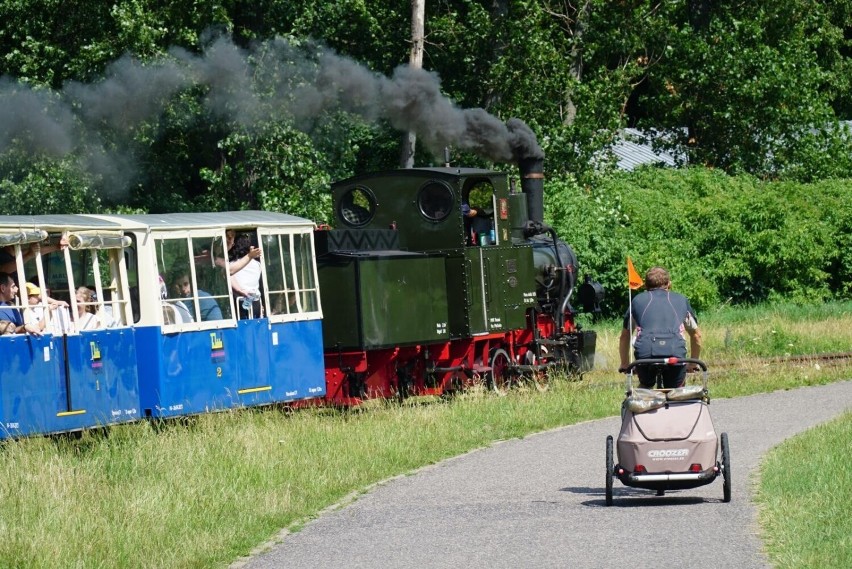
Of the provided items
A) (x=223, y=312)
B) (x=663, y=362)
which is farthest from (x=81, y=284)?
(x=663, y=362)

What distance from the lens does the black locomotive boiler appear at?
702 inches

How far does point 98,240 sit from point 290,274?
3.10m

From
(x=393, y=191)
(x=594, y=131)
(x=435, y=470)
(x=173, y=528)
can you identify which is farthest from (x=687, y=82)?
(x=173, y=528)

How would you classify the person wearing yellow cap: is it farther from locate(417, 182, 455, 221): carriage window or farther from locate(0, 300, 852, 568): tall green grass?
locate(417, 182, 455, 221): carriage window

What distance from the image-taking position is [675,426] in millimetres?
10625

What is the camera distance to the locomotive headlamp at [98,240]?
13.8 m

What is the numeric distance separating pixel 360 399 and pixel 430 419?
248 cm

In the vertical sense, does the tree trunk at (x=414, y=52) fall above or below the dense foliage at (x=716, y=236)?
above

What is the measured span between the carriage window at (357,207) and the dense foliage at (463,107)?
11.4 ft

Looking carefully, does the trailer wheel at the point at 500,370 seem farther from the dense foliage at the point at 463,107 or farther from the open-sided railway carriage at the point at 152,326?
the dense foliage at the point at 463,107

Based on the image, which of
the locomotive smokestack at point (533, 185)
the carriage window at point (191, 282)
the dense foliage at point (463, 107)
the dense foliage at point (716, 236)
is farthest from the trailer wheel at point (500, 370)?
the dense foliage at point (716, 236)

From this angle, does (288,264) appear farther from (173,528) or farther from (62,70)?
(62,70)

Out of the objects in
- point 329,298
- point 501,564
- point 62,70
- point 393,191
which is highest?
point 62,70

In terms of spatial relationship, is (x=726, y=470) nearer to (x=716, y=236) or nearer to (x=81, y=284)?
(x=81, y=284)
